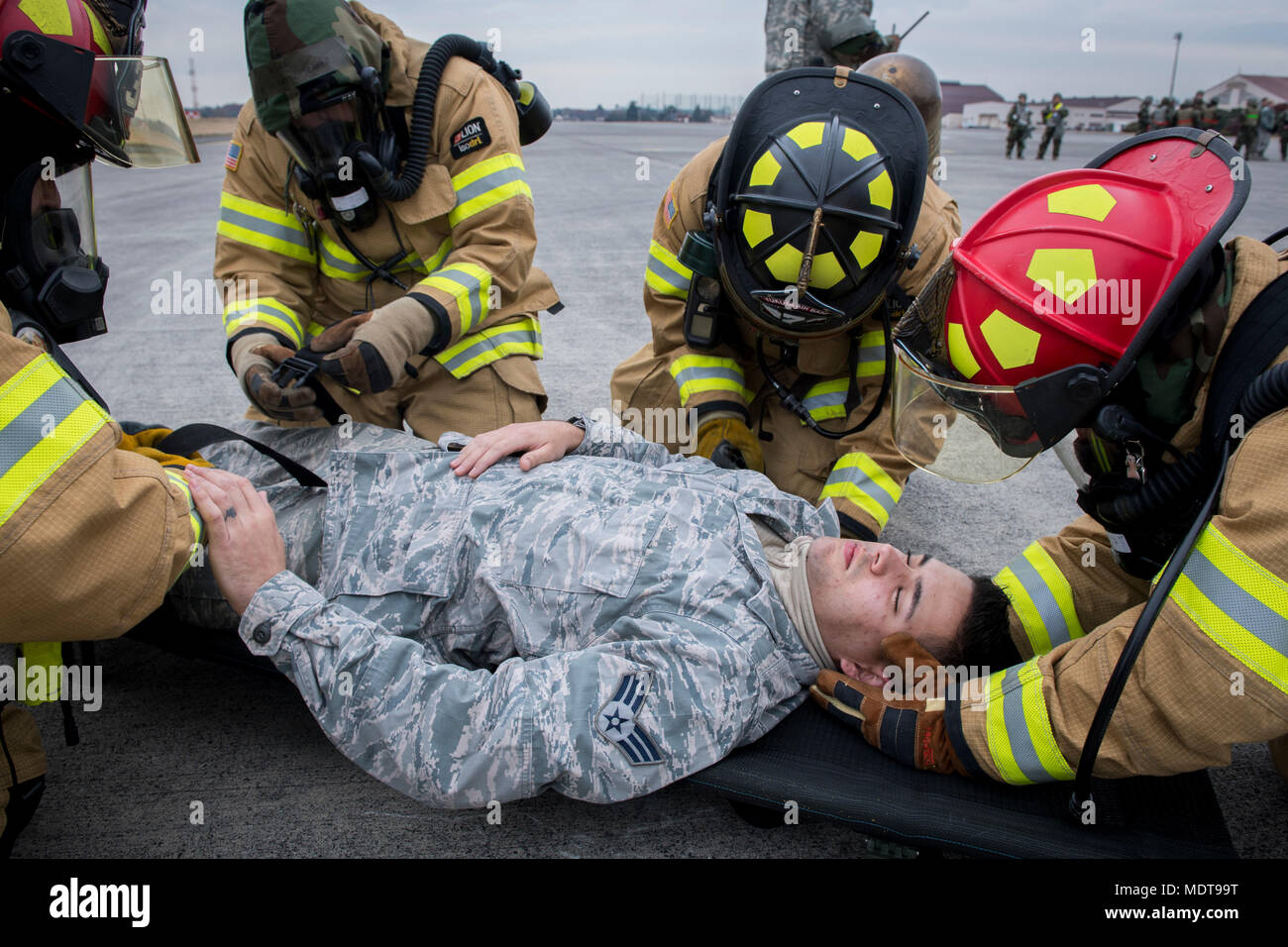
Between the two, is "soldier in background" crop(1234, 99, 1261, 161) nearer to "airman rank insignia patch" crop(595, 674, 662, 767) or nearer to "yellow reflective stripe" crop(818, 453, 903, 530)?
"yellow reflective stripe" crop(818, 453, 903, 530)

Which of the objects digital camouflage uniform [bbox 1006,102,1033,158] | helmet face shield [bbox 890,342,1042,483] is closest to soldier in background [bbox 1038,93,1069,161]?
digital camouflage uniform [bbox 1006,102,1033,158]

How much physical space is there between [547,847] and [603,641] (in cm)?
49

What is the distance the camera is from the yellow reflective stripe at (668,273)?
303 centimetres

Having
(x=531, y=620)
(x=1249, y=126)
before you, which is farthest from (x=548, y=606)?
(x=1249, y=126)

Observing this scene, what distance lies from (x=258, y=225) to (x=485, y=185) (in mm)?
861

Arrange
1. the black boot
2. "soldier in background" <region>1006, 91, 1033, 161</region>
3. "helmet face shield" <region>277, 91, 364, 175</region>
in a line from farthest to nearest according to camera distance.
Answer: "soldier in background" <region>1006, 91, 1033, 161</region> < "helmet face shield" <region>277, 91, 364, 175</region> < the black boot

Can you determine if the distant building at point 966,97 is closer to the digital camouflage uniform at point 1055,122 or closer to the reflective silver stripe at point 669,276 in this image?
the digital camouflage uniform at point 1055,122

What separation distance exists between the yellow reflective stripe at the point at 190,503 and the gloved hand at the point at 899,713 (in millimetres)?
1392

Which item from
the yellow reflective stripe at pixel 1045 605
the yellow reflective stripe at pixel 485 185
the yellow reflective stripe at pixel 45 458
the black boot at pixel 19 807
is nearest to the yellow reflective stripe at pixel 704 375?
the yellow reflective stripe at pixel 485 185

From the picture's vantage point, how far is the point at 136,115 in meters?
2.13

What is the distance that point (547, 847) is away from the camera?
1.91m

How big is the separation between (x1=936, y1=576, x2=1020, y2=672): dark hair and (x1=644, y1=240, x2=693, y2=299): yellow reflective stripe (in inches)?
60.1

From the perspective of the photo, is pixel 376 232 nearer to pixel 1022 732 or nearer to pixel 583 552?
pixel 583 552

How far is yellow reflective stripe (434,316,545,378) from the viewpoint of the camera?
3.13 meters
